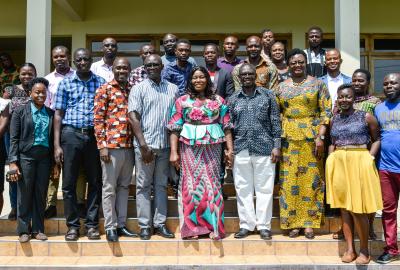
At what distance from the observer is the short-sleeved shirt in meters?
3.97

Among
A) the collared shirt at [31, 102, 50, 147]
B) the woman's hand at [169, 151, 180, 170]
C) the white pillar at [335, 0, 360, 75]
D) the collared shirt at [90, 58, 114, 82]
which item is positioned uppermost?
the white pillar at [335, 0, 360, 75]

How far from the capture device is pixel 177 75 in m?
4.74

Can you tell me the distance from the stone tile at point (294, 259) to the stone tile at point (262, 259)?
6cm

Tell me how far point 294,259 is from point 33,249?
8.37ft

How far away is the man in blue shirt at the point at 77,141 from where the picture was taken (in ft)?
13.5

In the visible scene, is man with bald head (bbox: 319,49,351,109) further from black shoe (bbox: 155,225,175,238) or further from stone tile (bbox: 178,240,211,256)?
black shoe (bbox: 155,225,175,238)

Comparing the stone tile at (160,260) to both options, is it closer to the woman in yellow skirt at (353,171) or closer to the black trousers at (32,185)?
the black trousers at (32,185)

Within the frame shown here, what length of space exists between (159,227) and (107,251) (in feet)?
1.83

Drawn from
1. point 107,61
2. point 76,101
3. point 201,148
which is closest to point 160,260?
point 201,148

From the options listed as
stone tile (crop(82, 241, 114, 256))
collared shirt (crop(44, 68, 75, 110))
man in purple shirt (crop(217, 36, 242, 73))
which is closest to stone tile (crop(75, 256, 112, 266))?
stone tile (crop(82, 241, 114, 256))

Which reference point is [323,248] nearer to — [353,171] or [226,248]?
[353,171]

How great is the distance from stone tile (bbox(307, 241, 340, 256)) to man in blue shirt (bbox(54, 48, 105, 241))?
2.12m

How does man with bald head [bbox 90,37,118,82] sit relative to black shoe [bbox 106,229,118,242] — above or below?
above

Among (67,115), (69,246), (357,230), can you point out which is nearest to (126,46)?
(67,115)
